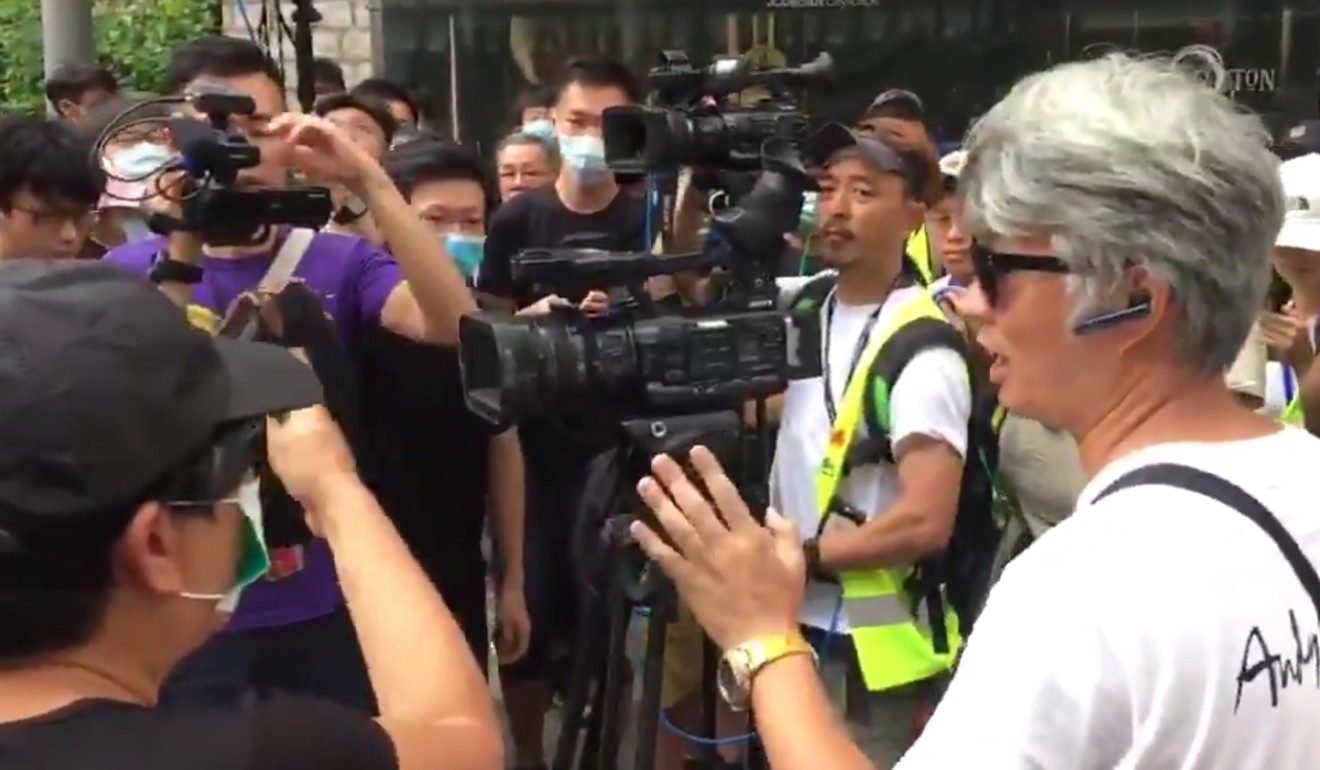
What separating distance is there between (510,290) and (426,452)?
48 centimetres

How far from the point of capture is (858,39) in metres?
7.78

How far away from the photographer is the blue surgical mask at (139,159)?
2.40 m

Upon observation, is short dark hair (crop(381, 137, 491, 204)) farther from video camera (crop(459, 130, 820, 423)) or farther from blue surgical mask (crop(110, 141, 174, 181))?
video camera (crop(459, 130, 820, 423))

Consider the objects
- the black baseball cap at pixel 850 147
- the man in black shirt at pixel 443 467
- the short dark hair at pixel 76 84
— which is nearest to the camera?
the man in black shirt at pixel 443 467

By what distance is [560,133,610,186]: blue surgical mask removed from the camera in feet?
12.7

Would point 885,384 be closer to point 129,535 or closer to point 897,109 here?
point 129,535

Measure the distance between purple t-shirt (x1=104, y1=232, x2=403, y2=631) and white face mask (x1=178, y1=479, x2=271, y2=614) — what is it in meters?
0.86

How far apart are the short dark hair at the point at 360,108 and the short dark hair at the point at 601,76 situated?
3.07 ft

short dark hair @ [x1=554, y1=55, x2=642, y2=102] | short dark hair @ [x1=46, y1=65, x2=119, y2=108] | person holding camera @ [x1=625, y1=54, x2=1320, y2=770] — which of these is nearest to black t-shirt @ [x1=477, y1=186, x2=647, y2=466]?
short dark hair @ [x1=554, y1=55, x2=642, y2=102]

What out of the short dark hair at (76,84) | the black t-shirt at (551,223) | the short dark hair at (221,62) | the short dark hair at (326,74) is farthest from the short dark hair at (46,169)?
the short dark hair at (326,74)

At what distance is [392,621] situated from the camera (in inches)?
59.3

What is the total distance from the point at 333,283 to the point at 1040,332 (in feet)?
4.82

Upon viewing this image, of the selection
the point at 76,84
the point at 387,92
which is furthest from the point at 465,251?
the point at 76,84

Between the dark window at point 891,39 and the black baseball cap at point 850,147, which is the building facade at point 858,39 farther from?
the black baseball cap at point 850,147
